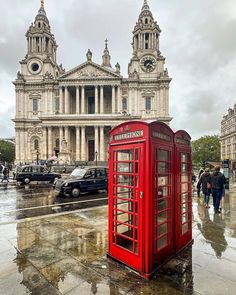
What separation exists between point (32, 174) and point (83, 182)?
26.6ft

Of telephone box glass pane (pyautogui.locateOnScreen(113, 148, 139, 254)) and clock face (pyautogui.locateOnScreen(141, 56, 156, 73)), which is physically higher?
clock face (pyautogui.locateOnScreen(141, 56, 156, 73))

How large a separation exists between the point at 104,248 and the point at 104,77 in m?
46.5

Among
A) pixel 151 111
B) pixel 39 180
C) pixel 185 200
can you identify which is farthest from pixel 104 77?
pixel 185 200

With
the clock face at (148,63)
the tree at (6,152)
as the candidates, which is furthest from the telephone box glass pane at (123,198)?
the tree at (6,152)

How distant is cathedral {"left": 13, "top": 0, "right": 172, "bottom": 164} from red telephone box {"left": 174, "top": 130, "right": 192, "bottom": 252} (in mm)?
39072

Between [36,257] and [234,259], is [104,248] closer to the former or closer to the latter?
[36,257]

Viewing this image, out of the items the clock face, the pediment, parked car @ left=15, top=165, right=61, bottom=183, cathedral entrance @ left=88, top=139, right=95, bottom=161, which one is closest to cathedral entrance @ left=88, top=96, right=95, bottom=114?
the pediment

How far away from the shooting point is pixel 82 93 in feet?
158

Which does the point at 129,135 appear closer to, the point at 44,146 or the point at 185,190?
the point at 185,190

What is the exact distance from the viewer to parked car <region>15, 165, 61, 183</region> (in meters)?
19.0

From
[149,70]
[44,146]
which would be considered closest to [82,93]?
[44,146]

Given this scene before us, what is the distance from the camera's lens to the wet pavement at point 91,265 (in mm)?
3475

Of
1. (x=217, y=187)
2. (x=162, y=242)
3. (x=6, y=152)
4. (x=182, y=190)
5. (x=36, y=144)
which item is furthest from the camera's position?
(x=6, y=152)

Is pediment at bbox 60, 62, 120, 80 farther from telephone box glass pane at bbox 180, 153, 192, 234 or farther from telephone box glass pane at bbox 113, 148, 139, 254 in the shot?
telephone box glass pane at bbox 113, 148, 139, 254
